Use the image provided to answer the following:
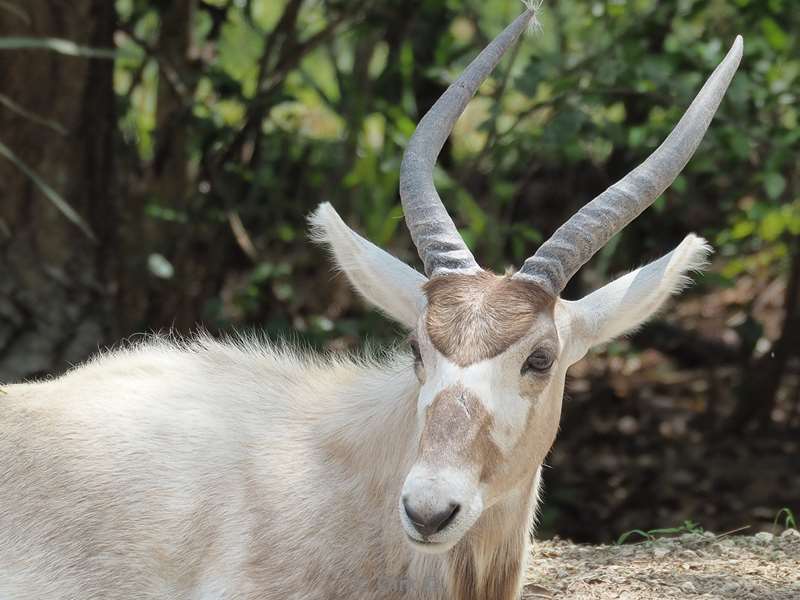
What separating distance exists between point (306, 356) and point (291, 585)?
1.34m

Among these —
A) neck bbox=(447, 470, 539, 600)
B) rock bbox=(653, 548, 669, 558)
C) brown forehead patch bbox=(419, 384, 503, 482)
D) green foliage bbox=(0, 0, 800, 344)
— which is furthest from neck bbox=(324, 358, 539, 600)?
green foliage bbox=(0, 0, 800, 344)

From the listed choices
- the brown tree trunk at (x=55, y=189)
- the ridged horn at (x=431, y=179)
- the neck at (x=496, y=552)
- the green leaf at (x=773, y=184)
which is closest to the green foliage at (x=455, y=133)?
the green leaf at (x=773, y=184)

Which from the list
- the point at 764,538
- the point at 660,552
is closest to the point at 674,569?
the point at 660,552

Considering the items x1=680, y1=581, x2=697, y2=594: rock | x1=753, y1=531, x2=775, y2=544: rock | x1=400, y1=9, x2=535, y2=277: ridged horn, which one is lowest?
x1=680, y1=581, x2=697, y2=594: rock

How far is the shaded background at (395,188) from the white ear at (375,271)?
8.93 ft

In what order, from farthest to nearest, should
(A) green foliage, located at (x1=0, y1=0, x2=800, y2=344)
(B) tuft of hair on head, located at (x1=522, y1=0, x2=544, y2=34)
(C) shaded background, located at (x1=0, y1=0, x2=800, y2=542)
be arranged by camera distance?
(C) shaded background, located at (x1=0, y1=0, x2=800, y2=542), (A) green foliage, located at (x1=0, y1=0, x2=800, y2=344), (B) tuft of hair on head, located at (x1=522, y1=0, x2=544, y2=34)

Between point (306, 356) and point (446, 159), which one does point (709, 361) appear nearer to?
point (446, 159)

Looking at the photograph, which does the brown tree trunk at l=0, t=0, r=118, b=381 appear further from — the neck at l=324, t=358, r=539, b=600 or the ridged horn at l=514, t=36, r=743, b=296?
the ridged horn at l=514, t=36, r=743, b=296

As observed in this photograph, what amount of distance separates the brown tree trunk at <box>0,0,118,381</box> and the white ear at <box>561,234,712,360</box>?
4.74 meters

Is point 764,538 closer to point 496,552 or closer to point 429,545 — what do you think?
point 496,552

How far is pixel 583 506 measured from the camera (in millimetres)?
9438

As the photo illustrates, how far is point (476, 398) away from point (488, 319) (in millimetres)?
302

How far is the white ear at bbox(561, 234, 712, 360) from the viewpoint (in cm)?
466

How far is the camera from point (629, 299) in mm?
4684
